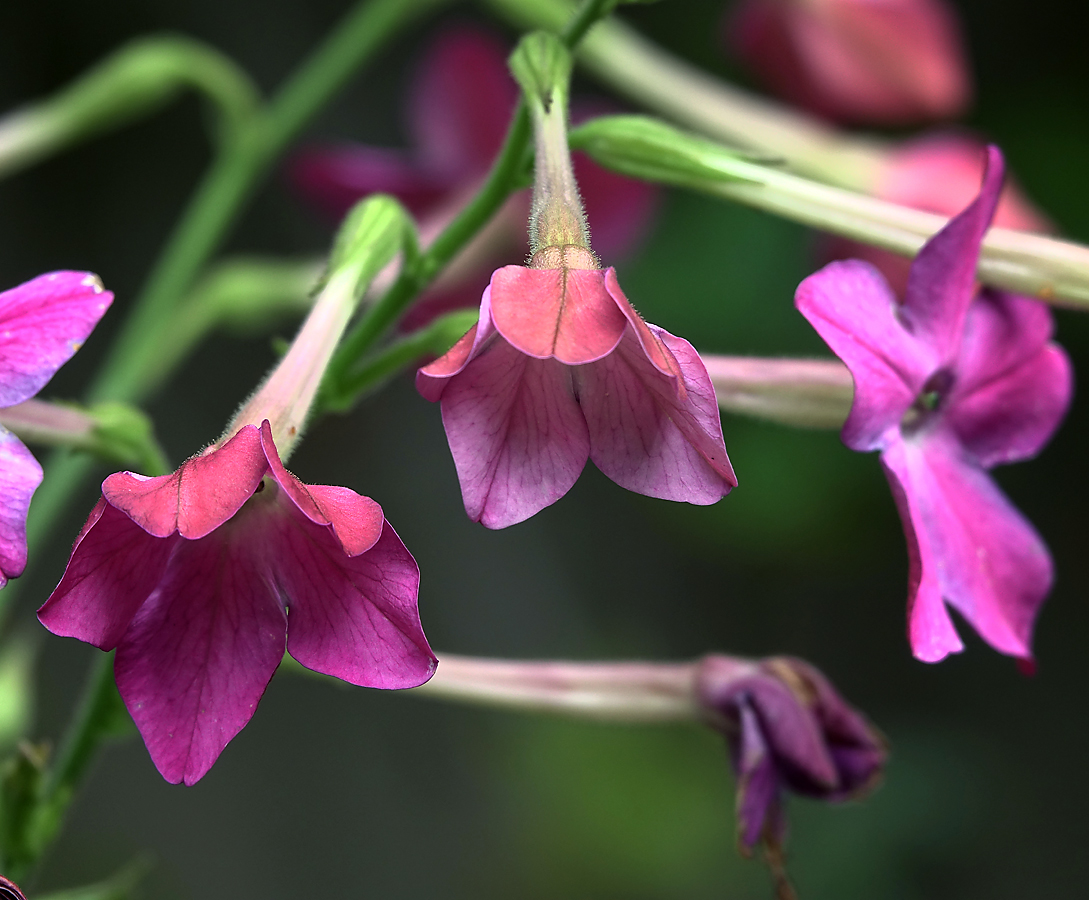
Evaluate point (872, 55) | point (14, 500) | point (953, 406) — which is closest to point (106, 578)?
point (14, 500)

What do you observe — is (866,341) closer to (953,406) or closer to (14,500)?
(953,406)

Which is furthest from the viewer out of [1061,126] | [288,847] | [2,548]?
[288,847]

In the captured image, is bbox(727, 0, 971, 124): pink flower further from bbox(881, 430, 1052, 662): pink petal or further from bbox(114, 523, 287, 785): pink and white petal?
bbox(114, 523, 287, 785): pink and white petal

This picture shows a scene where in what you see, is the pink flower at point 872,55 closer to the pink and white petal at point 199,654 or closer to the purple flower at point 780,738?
the purple flower at point 780,738

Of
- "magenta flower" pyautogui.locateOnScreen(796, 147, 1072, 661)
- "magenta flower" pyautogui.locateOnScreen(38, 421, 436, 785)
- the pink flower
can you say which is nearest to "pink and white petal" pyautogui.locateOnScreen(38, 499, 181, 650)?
"magenta flower" pyautogui.locateOnScreen(38, 421, 436, 785)

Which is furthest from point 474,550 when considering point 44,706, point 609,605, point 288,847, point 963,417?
point 963,417

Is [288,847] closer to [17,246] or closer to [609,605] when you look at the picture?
[609,605]

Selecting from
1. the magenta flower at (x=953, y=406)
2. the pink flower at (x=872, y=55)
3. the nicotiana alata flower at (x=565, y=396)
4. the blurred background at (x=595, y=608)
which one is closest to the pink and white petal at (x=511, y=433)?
the nicotiana alata flower at (x=565, y=396)
